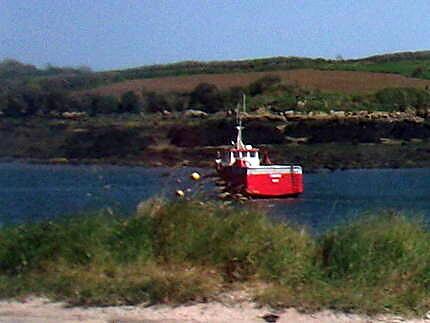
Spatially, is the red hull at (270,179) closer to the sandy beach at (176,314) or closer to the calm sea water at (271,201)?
the calm sea water at (271,201)

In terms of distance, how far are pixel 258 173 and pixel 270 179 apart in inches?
64.5

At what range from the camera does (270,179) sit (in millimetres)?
39562

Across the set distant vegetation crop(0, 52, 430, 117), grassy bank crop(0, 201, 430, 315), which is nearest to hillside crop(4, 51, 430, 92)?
distant vegetation crop(0, 52, 430, 117)

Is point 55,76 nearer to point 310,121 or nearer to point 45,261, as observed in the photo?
point 310,121

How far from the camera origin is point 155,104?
48.3 metres

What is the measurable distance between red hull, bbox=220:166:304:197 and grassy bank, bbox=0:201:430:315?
20.5 m

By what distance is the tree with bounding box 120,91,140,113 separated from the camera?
45919mm

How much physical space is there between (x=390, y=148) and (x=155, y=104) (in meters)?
22.1

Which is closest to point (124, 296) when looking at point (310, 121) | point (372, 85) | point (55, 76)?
point (55, 76)

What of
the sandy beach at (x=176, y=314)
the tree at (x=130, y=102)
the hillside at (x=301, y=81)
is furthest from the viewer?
the hillside at (x=301, y=81)

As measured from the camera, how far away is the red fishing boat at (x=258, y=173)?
1393 inches

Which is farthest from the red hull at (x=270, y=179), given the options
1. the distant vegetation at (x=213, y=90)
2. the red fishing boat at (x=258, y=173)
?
the distant vegetation at (x=213, y=90)

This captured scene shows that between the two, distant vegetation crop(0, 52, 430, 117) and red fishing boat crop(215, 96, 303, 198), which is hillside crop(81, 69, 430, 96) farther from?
red fishing boat crop(215, 96, 303, 198)

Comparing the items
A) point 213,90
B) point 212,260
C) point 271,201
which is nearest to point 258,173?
point 271,201
